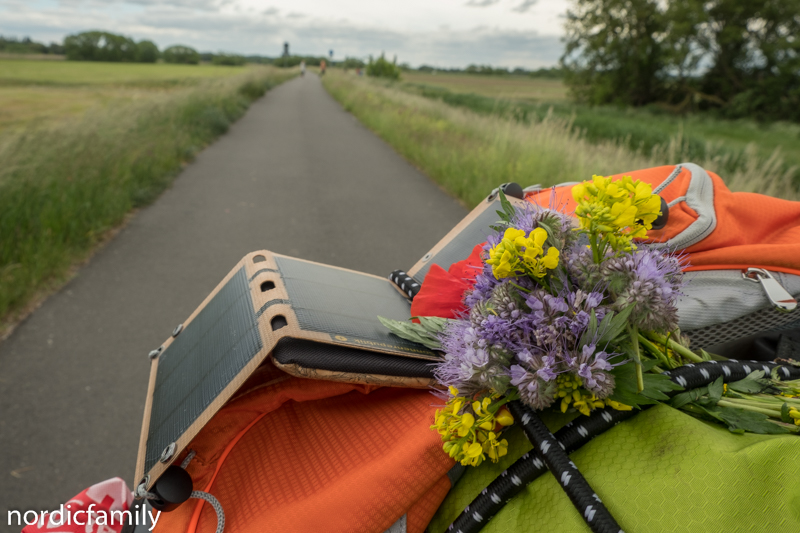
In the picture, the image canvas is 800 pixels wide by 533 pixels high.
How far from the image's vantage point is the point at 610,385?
0.87m

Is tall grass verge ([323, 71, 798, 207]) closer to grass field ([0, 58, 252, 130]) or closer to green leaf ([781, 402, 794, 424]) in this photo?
green leaf ([781, 402, 794, 424])

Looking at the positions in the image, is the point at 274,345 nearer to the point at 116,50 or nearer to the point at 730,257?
the point at 730,257

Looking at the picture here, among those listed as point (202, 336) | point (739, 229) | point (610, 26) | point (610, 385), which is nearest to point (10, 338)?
point (202, 336)

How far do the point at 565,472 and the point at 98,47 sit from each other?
249ft

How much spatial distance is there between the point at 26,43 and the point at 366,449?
69.1 meters

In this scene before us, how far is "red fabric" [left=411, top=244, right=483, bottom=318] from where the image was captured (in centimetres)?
116

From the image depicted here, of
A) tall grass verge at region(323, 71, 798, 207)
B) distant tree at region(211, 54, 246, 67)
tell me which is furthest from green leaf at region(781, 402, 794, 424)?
distant tree at region(211, 54, 246, 67)

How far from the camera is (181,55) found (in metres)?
79.7

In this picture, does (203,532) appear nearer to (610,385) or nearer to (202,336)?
(202,336)

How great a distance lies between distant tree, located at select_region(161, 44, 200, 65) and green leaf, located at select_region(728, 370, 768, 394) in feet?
295

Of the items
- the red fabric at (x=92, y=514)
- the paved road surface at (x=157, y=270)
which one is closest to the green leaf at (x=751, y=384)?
the red fabric at (x=92, y=514)

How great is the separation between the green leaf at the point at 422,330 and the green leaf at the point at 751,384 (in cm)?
64

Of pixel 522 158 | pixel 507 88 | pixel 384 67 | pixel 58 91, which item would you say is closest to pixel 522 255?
pixel 522 158

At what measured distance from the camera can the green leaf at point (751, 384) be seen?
1021mm
